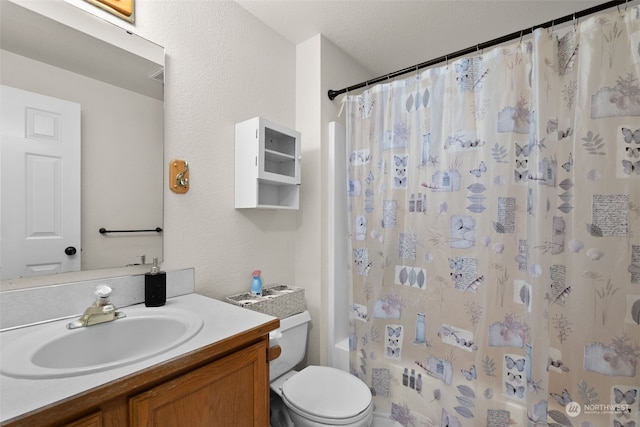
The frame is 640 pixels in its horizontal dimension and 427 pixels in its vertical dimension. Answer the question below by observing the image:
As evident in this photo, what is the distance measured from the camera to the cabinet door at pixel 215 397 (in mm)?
698

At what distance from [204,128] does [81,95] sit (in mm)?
477

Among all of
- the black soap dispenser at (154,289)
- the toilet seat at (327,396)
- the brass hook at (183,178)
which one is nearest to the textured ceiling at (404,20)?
the brass hook at (183,178)

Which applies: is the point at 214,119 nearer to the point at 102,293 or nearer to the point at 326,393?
the point at 102,293

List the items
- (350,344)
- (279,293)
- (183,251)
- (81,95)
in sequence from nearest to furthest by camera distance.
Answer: (81,95) → (183,251) → (279,293) → (350,344)

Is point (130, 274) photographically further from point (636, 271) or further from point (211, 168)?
point (636, 271)

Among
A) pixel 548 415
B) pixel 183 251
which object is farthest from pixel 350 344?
pixel 183 251

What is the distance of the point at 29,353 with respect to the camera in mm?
735

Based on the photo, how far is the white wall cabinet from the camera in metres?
1.47

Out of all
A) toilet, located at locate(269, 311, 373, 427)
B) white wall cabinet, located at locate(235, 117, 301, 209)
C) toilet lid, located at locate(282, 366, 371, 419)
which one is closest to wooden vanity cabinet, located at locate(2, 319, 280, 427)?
toilet, located at locate(269, 311, 373, 427)

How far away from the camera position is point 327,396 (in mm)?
1337

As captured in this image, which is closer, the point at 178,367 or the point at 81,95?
the point at 178,367

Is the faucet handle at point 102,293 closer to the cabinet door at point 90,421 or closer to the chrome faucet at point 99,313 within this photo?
the chrome faucet at point 99,313

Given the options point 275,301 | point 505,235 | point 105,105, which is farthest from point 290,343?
point 105,105
